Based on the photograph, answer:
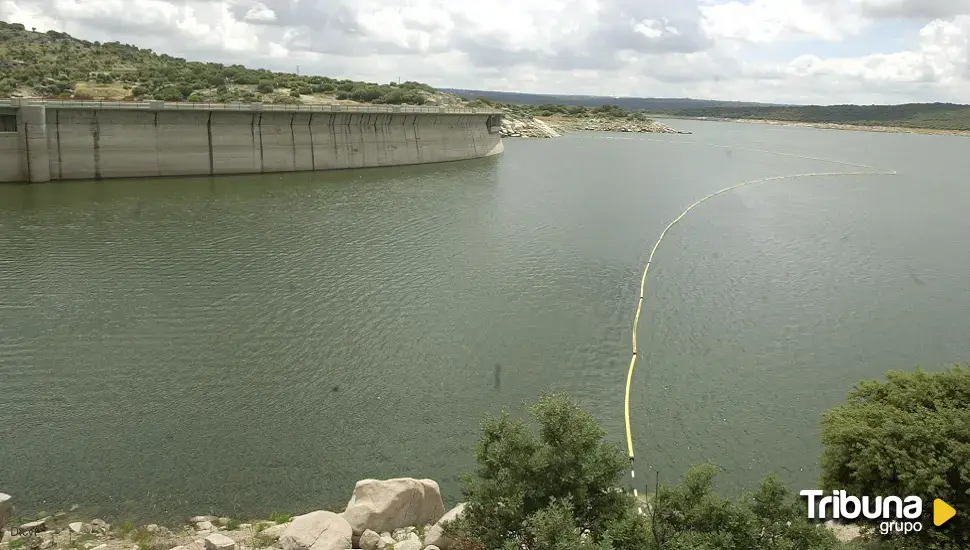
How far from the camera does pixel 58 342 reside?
789 inches

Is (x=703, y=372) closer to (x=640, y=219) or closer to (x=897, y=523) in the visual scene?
(x=897, y=523)

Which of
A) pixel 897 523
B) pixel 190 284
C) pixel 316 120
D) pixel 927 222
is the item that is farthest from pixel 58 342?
pixel 927 222

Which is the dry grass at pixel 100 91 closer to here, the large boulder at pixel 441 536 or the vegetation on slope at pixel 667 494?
the large boulder at pixel 441 536

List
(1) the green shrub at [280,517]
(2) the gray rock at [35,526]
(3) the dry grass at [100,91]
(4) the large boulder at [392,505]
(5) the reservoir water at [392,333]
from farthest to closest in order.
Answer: (3) the dry grass at [100,91]
(5) the reservoir water at [392,333]
(1) the green shrub at [280,517]
(2) the gray rock at [35,526]
(4) the large boulder at [392,505]

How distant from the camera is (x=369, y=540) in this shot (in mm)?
10953

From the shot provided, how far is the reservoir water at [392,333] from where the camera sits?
1498cm

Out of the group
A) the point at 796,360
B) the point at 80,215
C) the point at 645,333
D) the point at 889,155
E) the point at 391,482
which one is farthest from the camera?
the point at 889,155

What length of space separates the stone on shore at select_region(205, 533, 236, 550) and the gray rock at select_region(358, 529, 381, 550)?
1.97 m

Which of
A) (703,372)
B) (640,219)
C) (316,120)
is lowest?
(703,372)

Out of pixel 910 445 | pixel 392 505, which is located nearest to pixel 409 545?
pixel 392 505

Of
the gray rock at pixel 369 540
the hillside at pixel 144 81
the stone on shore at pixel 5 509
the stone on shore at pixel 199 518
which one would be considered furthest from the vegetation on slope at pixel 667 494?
the hillside at pixel 144 81

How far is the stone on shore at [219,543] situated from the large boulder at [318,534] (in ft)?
2.59

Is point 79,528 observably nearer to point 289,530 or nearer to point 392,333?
point 289,530

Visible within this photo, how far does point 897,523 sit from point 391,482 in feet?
27.3
